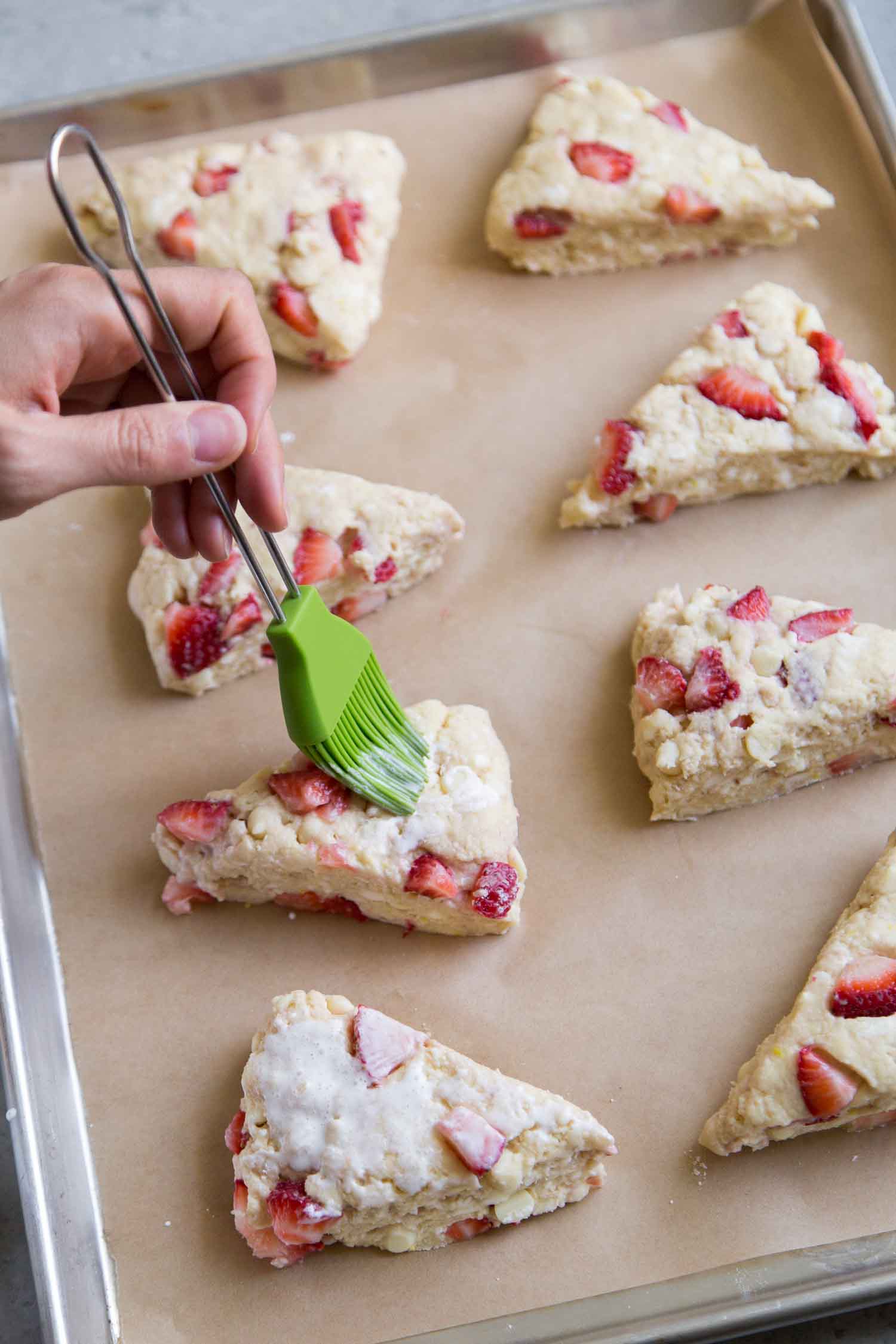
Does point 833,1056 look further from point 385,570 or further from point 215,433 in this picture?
point 215,433

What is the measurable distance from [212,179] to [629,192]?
3.55 feet

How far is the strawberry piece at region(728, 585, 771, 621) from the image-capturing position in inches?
109

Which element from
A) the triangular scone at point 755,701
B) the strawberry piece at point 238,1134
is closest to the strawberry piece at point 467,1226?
the strawberry piece at point 238,1134

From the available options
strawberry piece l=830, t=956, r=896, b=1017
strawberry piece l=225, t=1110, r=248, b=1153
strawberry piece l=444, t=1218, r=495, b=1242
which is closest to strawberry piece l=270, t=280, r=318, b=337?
strawberry piece l=225, t=1110, r=248, b=1153

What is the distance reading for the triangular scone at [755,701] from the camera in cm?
265

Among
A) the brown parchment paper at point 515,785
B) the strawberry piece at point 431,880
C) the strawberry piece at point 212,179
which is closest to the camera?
the brown parchment paper at point 515,785

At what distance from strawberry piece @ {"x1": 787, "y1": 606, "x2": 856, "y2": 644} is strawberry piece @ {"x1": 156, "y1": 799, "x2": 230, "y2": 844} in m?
1.29

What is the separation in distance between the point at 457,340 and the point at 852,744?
1431 millimetres

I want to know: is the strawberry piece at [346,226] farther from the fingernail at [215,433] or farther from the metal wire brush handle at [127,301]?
the fingernail at [215,433]

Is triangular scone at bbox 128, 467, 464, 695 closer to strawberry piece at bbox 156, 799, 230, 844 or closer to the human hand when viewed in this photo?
the human hand

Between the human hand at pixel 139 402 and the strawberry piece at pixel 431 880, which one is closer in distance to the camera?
the human hand at pixel 139 402

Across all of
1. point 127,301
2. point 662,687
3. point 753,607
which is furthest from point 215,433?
point 753,607

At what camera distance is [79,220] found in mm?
3373

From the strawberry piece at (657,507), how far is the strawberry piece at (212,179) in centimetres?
138
